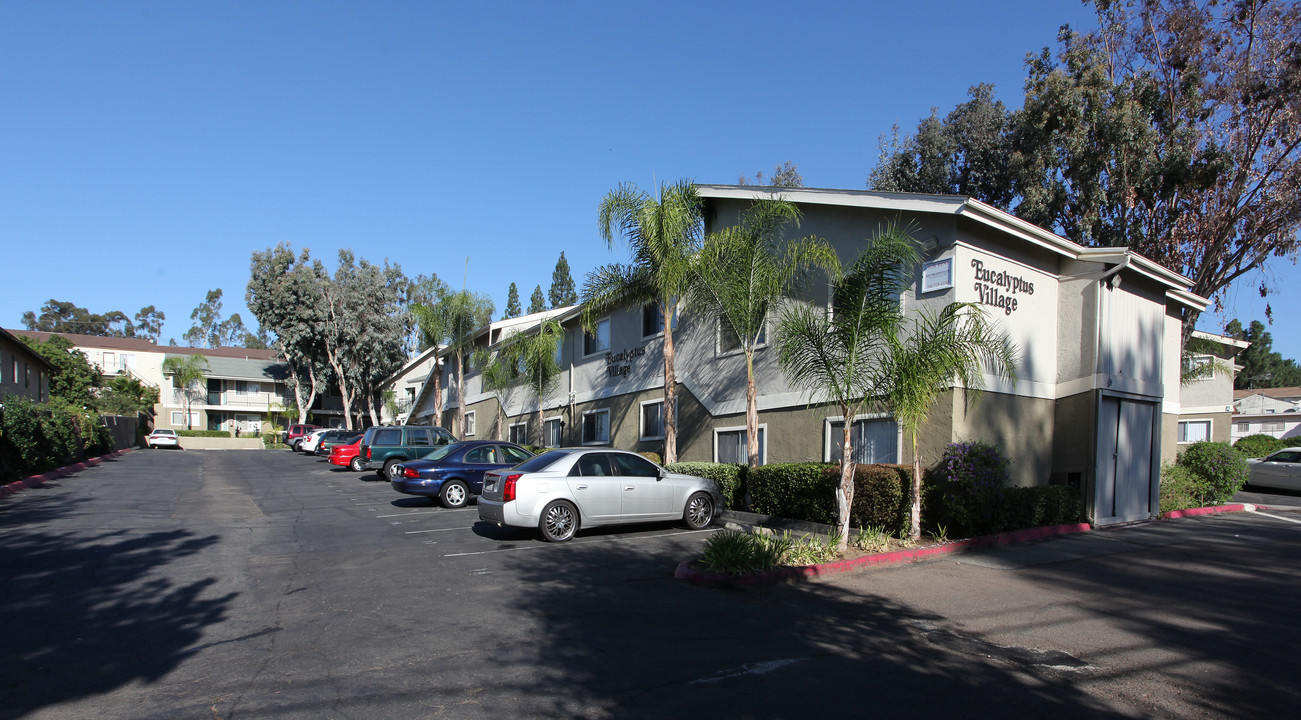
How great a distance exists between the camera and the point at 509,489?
11594 mm

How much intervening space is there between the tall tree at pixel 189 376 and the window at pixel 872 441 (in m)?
60.3

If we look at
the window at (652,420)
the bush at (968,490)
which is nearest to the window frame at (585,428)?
the window at (652,420)

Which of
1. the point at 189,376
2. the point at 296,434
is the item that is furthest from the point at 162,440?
the point at 189,376

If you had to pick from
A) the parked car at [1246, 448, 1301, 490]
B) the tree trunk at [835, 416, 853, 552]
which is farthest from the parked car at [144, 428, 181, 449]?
the parked car at [1246, 448, 1301, 490]

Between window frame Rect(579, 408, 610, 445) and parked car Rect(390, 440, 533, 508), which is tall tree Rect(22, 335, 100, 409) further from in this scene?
parked car Rect(390, 440, 533, 508)

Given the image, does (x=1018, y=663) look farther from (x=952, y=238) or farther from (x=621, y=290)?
(x=621, y=290)

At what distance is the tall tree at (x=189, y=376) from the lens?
5984 cm

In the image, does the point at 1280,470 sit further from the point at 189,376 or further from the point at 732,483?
the point at 189,376

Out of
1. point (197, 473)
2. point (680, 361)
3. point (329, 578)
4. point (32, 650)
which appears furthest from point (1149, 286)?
point (197, 473)

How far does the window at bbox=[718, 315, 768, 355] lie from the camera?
16047mm

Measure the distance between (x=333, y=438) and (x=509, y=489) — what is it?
94.2ft

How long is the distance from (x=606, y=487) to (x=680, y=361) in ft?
24.5

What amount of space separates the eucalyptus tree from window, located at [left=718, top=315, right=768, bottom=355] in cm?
3913

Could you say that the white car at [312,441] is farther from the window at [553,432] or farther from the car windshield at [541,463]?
the car windshield at [541,463]
